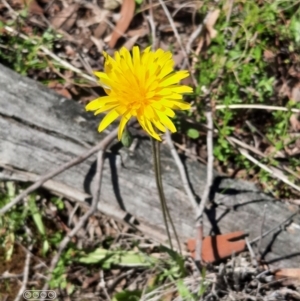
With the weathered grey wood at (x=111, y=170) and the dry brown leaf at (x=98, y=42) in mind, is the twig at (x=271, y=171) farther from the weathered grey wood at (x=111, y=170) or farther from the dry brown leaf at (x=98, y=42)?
the dry brown leaf at (x=98, y=42)

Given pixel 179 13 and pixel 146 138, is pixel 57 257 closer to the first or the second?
pixel 146 138

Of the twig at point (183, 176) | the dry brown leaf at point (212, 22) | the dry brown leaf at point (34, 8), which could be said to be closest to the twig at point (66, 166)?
the twig at point (183, 176)

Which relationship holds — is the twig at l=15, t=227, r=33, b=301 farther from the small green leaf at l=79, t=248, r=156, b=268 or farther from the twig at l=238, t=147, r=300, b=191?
the twig at l=238, t=147, r=300, b=191

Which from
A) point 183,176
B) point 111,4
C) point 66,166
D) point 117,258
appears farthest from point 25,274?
point 111,4

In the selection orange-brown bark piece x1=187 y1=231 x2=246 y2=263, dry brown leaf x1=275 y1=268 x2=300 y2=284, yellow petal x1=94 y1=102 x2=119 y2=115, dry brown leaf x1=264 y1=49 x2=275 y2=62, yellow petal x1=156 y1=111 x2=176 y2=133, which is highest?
dry brown leaf x1=264 y1=49 x2=275 y2=62

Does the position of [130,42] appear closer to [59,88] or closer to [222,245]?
[59,88]

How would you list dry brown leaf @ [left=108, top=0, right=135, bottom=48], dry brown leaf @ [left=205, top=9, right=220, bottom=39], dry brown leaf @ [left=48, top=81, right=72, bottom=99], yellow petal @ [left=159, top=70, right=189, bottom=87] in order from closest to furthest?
1. yellow petal @ [left=159, top=70, right=189, bottom=87]
2. dry brown leaf @ [left=48, top=81, right=72, bottom=99]
3. dry brown leaf @ [left=205, top=9, right=220, bottom=39]
4. dry brown leaf @ [left=108, top=0, right=135, bottom=48]

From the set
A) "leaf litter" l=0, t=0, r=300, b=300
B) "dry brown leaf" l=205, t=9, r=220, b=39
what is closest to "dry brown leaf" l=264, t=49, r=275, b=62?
"leaf litter" l=0, t=0, r=300, b=300
